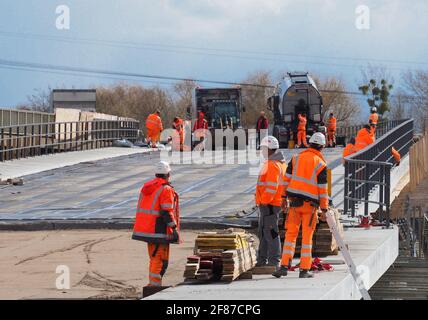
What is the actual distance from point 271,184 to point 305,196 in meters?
1.34

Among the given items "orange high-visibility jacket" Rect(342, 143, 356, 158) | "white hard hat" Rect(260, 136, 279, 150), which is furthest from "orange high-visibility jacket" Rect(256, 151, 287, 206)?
"orange high-visibility jacket" Rect(342, 143, 356, 158)

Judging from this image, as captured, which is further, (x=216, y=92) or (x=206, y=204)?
(x=216, y=92)

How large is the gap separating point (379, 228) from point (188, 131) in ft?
107

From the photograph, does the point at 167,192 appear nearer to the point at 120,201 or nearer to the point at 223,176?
the point at 120,201

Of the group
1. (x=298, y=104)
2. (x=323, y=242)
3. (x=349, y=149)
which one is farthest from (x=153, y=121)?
(x=323, y=242)

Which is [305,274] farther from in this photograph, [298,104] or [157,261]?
[298,104]

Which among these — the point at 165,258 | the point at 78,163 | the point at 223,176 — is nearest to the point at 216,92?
the point at 78,163

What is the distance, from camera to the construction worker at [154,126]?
140ft

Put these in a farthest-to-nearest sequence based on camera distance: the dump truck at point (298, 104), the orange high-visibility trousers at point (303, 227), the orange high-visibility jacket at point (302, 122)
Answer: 1. the dump truck at point (298, 104)
2. the orange high-visibility jacket at point (302, 122)
3. the orange high-visibility trousers at point (303, 227)

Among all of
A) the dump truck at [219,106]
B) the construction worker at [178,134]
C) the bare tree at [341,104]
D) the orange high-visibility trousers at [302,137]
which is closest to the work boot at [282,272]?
the construction worker at [178,134]

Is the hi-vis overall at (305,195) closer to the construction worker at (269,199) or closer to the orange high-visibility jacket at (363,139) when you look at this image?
the construction worker at (269,199)

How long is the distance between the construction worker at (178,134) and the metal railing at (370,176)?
11.3 m
